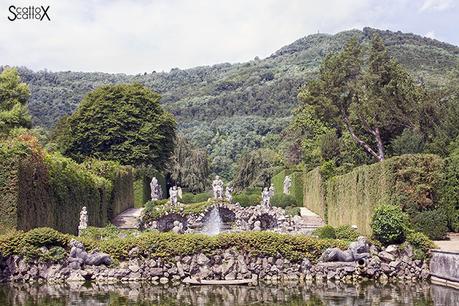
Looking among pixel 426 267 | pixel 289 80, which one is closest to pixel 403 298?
pixel 426 267

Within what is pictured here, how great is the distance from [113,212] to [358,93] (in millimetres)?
17089

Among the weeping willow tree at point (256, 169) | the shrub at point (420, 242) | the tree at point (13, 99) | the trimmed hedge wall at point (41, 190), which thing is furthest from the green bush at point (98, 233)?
the weeping willow tree at point (256, 169)

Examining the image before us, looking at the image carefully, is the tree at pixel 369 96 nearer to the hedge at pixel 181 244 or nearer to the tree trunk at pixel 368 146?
the tree trunk at pixel 368 146

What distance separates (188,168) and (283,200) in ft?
59.7

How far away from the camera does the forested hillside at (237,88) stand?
88375 mm

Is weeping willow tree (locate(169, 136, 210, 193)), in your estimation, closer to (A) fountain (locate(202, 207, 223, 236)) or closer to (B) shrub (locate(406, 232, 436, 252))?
(A) fountain (locate(202, 207, 223, 236))

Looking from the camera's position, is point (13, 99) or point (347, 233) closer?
point (347, 233)

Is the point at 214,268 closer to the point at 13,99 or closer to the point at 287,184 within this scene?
the point at 13,99

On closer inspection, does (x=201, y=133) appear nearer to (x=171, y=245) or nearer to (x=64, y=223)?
(x=64, y=223)

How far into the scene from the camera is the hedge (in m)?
17.1

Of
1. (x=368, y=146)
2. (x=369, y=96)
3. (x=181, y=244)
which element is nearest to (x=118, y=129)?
(x=368, y=146)

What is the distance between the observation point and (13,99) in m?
40.8

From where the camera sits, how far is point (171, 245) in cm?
1722

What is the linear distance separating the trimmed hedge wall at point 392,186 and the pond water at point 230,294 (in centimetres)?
461
